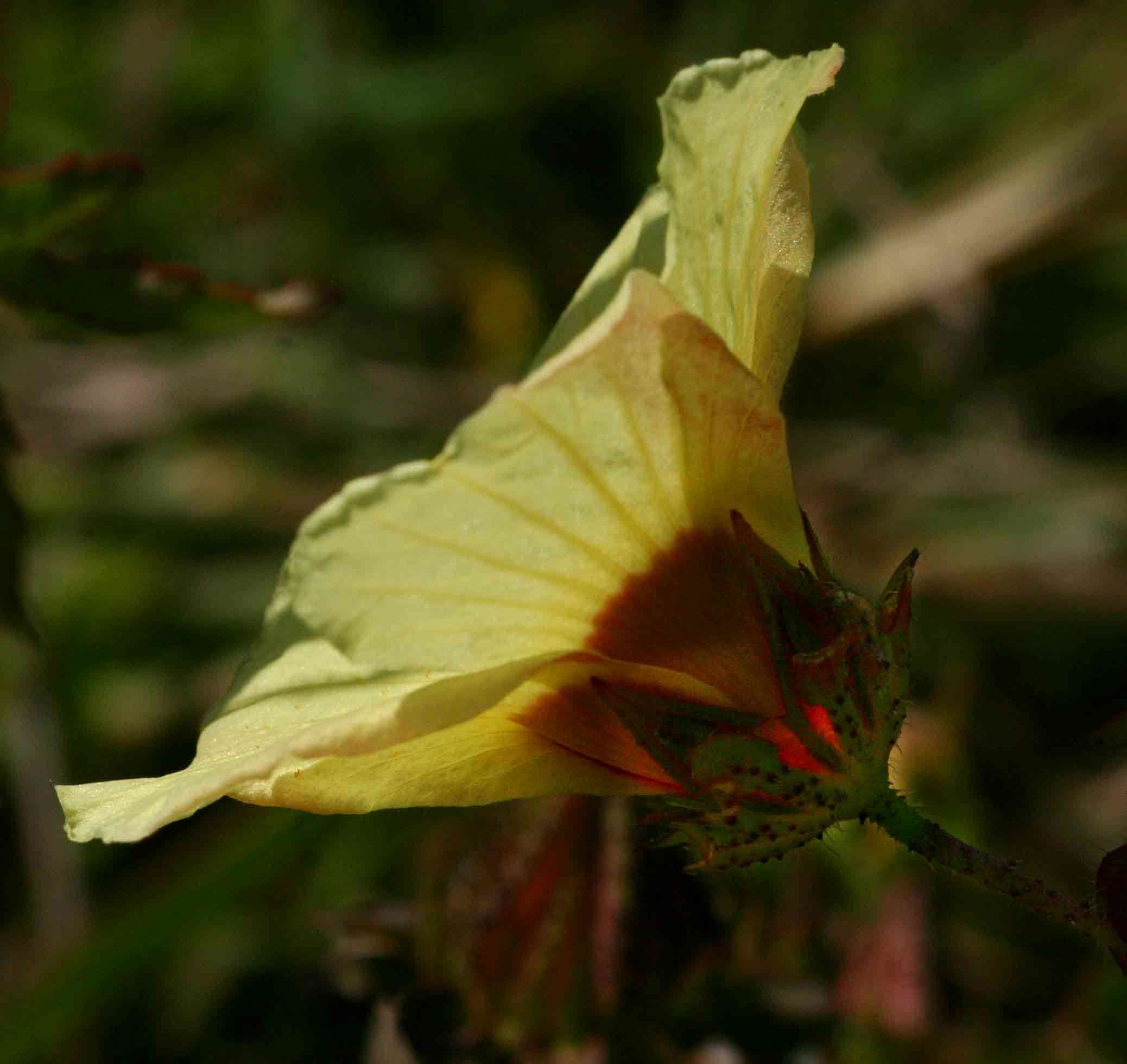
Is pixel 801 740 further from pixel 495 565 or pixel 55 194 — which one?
pixel 55 194

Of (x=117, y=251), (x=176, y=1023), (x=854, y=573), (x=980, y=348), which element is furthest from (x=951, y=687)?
(x=117, y=251)

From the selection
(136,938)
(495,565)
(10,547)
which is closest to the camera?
(495,565)

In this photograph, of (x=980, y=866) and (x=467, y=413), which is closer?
(x=980, y=866)

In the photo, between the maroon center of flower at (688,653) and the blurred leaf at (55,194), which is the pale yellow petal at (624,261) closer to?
the maroon center of flower at (688,653)

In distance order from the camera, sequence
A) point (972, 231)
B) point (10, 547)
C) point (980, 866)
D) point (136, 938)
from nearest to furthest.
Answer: point (980, 866) → point (10, 547) → point (136, 938) → point (972, 231)

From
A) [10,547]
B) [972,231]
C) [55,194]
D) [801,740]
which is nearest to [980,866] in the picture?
[801,740]

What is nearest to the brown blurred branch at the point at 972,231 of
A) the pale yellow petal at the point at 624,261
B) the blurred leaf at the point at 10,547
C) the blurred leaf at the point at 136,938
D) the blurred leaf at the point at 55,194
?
the blurred leaf at the point at 136,938
